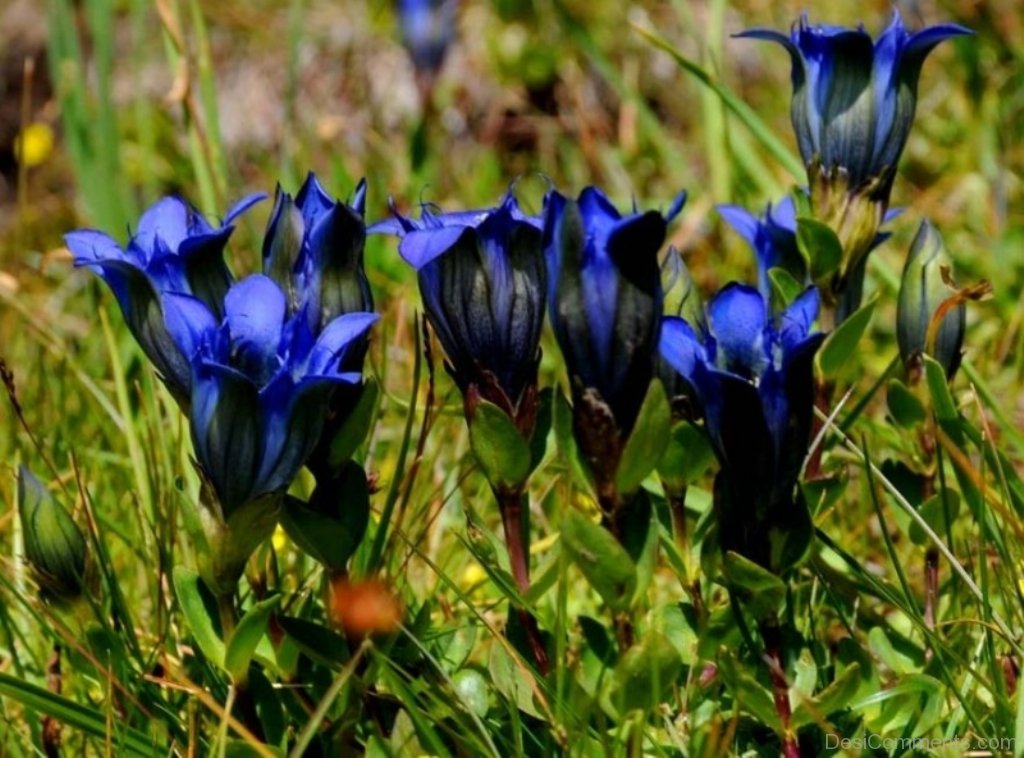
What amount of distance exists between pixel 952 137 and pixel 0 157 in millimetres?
2308

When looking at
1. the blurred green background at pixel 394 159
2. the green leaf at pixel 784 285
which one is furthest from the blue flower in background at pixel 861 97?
the blurred green background at pixel 394 159

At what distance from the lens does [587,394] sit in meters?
0.93

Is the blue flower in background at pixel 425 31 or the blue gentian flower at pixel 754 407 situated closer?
the blue gentian flower at pixel 754 407

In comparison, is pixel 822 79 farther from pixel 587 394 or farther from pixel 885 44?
pixel 587 394

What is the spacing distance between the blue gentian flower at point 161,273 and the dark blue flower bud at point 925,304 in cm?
52

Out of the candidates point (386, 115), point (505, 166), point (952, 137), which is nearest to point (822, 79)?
point (952, 137)

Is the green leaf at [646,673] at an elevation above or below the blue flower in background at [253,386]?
below

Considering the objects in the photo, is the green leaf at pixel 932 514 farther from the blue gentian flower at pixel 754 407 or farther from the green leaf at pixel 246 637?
the green leaf at pixel 246 637

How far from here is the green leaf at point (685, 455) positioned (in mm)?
1016

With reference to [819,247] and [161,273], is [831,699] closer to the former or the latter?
[819,247]

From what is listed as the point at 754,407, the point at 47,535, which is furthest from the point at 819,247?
the point at 47,535

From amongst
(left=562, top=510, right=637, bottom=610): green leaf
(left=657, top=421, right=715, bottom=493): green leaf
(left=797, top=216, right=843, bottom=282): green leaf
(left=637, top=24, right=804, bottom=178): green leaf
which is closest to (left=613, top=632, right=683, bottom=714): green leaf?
(left=562, top=510, right=637, bottom=610): green leaf

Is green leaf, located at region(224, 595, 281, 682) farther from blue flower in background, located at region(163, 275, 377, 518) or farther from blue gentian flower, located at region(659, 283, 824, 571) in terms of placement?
blue gentian flower, located at region(659, 283, 824, 571)

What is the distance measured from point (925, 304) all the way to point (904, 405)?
8 cm
